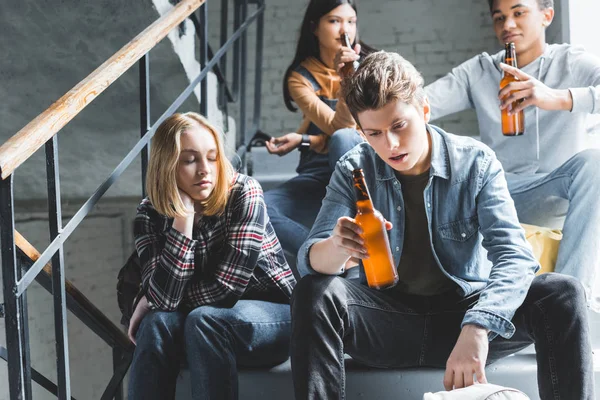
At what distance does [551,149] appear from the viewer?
241cm

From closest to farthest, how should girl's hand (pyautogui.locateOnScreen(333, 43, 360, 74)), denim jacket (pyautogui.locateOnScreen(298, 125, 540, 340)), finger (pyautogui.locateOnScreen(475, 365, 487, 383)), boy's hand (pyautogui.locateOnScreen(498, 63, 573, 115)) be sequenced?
1. finger (pyautogui.locateOnScreen(475, 365, 487, 383))
2. denim jacket (pyautogui.locateOnScreen(298, 125, 540, 340))
3. boy's hand (pyautogui.locateOnScreen(498, 63, 573, 115))
4. girl's hand (pyautogui.locateOnScreen(333, 43, 360, 74))

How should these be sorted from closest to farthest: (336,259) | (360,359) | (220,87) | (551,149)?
1. (336,259)
2. (360,359)
3. (551,149)
4. (220,87)

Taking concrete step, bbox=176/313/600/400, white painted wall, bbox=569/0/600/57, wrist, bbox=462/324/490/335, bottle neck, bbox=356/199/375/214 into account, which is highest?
white painted wall, bbox=569/0/600/57

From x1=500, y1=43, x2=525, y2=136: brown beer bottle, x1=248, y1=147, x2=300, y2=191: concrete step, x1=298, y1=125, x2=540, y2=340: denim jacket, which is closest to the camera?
x1=298, y1=125, x2=540, y2=340: denim jacket

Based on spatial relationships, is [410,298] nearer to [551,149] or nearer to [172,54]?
[551,149]

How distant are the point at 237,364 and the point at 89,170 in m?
1.99

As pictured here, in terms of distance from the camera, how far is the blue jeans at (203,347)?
5.36ft

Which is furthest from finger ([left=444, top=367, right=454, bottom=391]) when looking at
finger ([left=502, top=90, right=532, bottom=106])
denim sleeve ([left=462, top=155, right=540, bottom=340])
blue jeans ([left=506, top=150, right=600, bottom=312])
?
finger ([left=502, top=90, right=532, bottom=106])

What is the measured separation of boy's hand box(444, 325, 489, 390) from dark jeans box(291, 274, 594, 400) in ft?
0.54

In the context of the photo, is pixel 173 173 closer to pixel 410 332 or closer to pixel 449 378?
pixel 410 332

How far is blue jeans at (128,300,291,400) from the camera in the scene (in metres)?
1.63

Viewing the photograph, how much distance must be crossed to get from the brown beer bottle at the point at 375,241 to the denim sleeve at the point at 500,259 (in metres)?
0.21

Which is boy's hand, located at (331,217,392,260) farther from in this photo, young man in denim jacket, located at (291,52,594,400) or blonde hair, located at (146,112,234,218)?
blonde hair, located at (146,112,234,218)

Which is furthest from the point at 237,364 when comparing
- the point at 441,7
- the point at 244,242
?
the point at 441,7
